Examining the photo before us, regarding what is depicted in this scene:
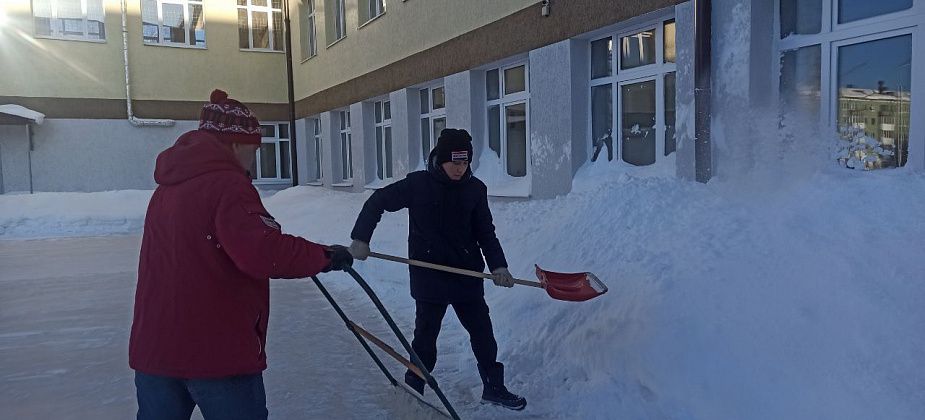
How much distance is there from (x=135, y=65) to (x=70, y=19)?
6.17ft

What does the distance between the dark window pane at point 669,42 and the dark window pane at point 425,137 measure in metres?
5.62

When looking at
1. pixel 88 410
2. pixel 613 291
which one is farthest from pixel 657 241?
pixel 88 410

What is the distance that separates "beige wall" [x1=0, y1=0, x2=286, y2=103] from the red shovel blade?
17.1 meters

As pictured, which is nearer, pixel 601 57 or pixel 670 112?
pixel 670 112

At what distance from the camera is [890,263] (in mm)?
3271

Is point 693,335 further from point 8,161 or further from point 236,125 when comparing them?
point 8,161

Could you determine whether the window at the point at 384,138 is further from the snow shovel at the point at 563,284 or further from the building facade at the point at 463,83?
the snow shovel at the point at 563,284

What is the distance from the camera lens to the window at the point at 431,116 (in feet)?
35.1

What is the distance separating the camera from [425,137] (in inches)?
447

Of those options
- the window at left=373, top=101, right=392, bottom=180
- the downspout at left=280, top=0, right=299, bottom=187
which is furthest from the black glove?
the downspout at left=280, top=0, right=299, bottom=187

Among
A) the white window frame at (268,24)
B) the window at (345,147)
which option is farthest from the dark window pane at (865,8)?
the white window frame at (268,24)

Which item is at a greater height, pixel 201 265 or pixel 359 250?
pixel 201 265

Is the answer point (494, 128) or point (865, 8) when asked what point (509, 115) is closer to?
point (494, 128)

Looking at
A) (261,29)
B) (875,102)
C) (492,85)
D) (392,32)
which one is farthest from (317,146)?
(875,102)
